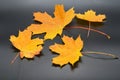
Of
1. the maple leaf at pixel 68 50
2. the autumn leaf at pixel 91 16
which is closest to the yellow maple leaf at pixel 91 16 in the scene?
the autumn leaf at pixel 91 16

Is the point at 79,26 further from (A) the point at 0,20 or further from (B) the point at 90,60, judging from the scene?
(A) the point at 0,20

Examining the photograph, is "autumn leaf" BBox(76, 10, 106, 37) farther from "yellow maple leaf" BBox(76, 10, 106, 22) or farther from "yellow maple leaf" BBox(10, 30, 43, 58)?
"yellow maple leaf" BBox(10, 30, 43, 58)

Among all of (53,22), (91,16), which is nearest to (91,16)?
(91,16)

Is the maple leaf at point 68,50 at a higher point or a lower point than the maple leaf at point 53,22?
lower

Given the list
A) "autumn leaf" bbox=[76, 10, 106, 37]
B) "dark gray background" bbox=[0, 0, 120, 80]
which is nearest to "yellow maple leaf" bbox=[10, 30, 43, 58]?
"dark gray background" bbox=[0, 0, 120, 80]

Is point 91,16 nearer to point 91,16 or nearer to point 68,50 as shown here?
point 91,16

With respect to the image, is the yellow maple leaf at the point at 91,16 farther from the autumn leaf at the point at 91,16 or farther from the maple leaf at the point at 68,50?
the maple leaf at the point at 68,50

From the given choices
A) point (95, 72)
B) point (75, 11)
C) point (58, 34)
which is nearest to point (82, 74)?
point (95, 72)
